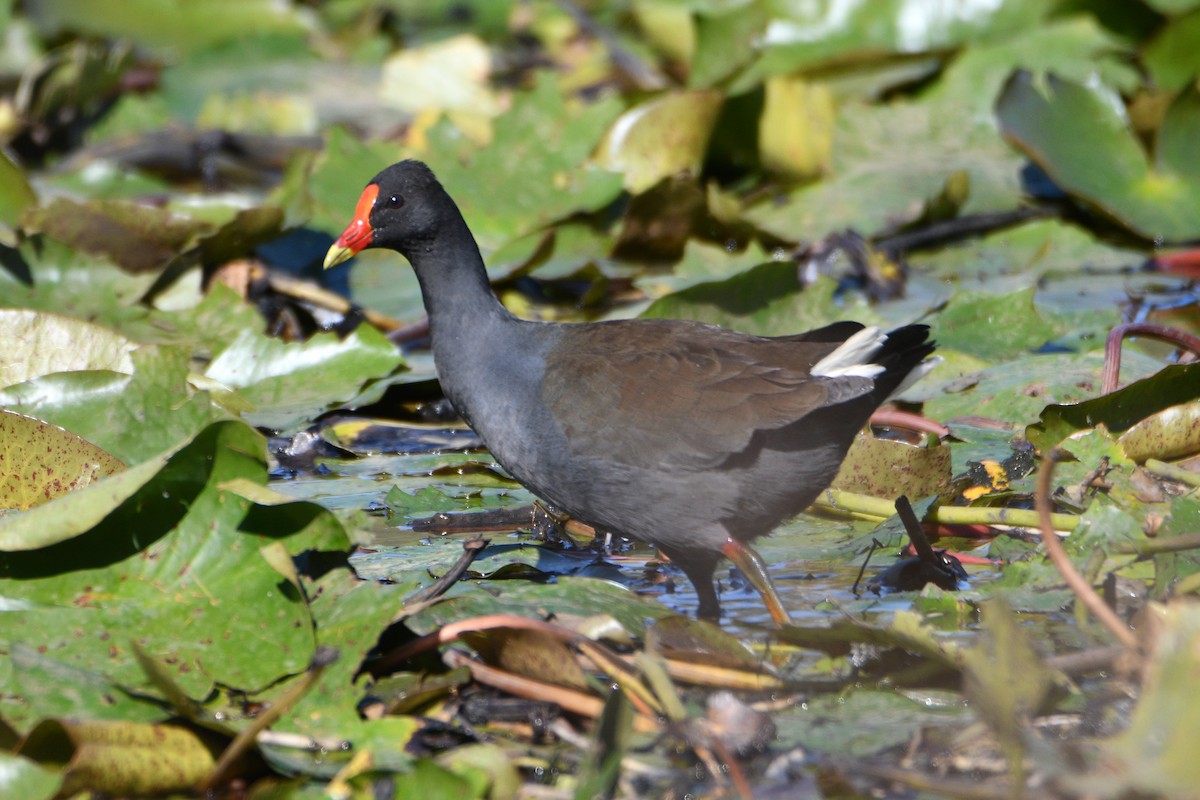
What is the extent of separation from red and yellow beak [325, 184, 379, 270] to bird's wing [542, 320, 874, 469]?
545 mm

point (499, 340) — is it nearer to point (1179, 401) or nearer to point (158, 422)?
point (158, 422)

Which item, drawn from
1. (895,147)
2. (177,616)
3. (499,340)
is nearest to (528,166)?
(895,147)

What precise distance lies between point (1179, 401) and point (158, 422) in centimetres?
196

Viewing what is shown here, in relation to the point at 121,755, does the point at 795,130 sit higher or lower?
higher

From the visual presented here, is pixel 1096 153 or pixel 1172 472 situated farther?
pixel 1096 153

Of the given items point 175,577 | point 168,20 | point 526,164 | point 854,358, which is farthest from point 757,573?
point 168,20

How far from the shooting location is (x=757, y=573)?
2396 millimetres

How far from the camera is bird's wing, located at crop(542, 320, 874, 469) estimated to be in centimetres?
242

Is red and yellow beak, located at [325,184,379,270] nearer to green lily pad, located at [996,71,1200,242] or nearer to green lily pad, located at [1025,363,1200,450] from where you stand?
green lily pad, located at [1025,363,1200,450]

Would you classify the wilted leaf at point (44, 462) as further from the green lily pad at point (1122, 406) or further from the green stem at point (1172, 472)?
the green stem at point (1172, 472)

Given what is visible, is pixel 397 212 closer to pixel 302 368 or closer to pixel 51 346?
pixel 302 368

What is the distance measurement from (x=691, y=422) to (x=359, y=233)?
86 cm

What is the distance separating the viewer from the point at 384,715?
1979mm

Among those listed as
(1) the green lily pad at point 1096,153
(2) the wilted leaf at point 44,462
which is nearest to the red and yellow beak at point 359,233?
(2) the wilted leaf at point 44,462
